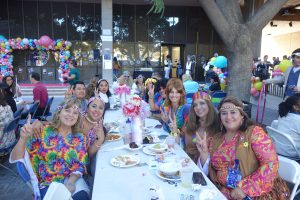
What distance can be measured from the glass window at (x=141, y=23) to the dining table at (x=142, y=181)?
15.6 m

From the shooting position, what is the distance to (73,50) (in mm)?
16891

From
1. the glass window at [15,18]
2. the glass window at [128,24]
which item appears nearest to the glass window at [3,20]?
the glass window at [15,18]

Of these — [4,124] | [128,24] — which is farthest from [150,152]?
[128,24]

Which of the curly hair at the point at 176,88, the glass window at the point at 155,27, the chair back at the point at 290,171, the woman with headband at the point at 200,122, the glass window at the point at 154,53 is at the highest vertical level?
the glass window at the point at 155,27

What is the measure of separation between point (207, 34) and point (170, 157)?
56.2 feet

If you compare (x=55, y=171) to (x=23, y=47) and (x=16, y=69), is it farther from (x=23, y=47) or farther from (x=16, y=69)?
(x=16, y=69)

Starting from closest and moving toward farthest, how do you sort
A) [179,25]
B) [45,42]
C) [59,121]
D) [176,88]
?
[59,121], [176,88], [45,42], [179,25]

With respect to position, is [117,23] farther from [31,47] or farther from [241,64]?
[241,64]

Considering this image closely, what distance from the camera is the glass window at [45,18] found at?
16.5 metres

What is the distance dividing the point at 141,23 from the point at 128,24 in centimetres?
87

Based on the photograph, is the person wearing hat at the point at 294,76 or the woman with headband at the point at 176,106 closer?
the woman with headband at the point at 176,106

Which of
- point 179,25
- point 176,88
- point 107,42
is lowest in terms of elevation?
point 176,88

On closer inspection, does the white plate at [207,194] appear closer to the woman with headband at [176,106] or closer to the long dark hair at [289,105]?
the woman with headband at [176,106]

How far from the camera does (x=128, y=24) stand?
17406 mm
